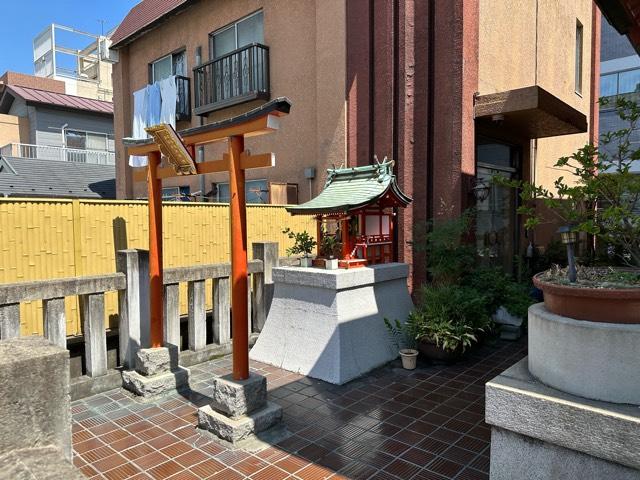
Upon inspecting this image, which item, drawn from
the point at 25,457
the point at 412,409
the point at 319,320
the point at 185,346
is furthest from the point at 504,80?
the point at 25,457

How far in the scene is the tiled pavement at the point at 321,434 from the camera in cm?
385

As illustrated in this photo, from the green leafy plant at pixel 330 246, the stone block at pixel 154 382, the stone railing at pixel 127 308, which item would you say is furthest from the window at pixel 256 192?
the stone block at pixel 154 382

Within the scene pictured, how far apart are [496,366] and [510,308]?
4.71 feet

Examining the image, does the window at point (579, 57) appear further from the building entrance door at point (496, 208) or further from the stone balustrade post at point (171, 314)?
the stone balustrade post at point (171, 314)

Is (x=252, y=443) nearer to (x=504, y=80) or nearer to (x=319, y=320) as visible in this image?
(x=319, y=320)

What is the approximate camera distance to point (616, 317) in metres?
2.79

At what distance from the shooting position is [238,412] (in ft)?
14.5

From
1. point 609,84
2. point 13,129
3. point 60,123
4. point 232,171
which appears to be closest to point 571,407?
point 232,171

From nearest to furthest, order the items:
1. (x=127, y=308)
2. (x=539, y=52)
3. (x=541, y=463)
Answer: (x=541, y=463) < (x=127, y=308) < (x=539, y=52)

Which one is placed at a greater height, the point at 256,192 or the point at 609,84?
the point at 609,84

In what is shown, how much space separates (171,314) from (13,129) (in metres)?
23.2

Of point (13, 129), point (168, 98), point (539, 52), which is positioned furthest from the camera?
point (13, 129)

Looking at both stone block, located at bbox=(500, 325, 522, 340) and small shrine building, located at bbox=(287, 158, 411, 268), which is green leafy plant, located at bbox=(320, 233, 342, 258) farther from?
stone block, located at bbox=(500, 325, 522, 340)

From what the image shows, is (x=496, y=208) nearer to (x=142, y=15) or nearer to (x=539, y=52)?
(x=539, y=52)
